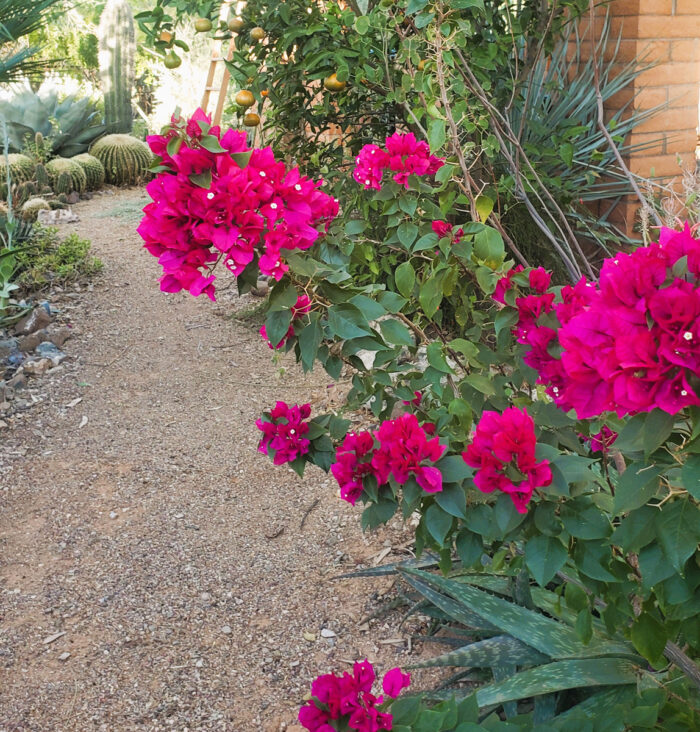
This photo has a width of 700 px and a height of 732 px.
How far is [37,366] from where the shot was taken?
3893mm

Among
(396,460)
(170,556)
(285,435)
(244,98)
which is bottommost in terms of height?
(170,556)

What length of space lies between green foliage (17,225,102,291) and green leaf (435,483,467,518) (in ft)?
13.5

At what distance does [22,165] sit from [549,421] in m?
7.05

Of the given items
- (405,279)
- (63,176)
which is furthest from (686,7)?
(63,176)

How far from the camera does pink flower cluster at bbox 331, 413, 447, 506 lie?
1168 mm

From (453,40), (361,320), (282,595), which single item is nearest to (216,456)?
(282,595)

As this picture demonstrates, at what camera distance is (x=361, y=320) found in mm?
1257

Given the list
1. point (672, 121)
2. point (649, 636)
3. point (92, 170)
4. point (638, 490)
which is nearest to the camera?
point (638, 490)

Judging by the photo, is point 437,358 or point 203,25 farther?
point 203,25

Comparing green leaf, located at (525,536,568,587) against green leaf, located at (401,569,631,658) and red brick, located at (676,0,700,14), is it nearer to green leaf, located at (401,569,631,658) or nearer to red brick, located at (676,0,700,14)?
green leaf, located at (401,569,631,658)

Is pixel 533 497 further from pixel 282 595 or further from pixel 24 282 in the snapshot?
pixel 24 282

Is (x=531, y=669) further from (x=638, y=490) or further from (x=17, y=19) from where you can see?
(x=17, y=19)

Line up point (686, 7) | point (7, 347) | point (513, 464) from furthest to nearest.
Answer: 1. point (7, 347)
2. point (686, 7)
3. point (513, 464)

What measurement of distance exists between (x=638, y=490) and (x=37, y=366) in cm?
349
